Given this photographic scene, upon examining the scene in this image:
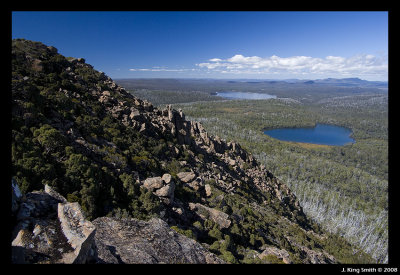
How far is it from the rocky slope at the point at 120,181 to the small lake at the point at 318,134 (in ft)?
357

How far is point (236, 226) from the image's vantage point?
14438 mm

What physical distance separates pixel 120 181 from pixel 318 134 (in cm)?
14803

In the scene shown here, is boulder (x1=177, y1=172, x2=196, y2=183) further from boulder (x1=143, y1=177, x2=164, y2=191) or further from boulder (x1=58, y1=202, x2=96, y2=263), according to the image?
boulder (x1=58, y1=202, x2=96, y2=263)

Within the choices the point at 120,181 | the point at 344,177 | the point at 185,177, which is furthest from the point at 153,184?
the point at 344,177

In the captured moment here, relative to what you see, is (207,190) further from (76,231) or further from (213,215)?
(76,231)

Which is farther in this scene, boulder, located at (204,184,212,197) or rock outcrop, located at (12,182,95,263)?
boulder, located at (204,184,212,197)

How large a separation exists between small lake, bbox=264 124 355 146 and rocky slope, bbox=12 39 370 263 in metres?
109

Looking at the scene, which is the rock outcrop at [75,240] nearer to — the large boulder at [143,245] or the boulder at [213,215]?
the large boulder at [143,245]

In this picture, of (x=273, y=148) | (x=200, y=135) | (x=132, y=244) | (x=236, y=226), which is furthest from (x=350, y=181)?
(x=132, y=244)

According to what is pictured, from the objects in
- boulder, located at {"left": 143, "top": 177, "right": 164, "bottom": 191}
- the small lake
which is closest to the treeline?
the small lake

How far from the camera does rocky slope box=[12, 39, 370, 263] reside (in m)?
7.73

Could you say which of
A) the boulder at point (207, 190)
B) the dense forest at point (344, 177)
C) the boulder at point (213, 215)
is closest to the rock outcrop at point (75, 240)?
the boulder at point (213, 215)

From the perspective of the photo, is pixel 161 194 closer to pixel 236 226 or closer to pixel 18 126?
pixel 236 226

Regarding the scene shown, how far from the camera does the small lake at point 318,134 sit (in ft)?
396
